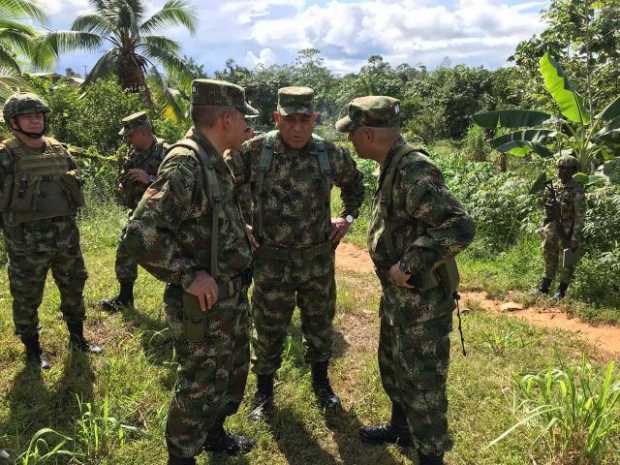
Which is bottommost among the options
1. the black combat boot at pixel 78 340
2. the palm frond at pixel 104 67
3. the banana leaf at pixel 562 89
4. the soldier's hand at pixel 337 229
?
the black combat boot at pixel 78 340

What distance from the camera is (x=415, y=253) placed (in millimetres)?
2242

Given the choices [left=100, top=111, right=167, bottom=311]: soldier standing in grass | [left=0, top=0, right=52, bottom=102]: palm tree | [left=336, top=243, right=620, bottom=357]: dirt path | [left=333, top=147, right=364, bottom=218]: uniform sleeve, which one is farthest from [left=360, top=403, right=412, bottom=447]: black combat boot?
[left=0, top=0, right=52, bottom=102]: palm tree

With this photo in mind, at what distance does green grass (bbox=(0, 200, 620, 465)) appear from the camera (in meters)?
2.89

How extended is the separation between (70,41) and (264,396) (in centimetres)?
1499

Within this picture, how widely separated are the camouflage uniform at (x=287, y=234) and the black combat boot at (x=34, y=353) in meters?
1.83

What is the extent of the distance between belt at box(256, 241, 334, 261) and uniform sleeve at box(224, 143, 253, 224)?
0.81 ft

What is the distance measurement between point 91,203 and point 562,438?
8.45 m

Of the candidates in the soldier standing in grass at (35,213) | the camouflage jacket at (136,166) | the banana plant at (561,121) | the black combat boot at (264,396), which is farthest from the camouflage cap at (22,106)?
the banana plant at (561,121)

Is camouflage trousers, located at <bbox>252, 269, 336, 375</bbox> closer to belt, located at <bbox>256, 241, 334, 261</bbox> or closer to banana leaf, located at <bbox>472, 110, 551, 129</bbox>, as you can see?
belt, located at <bbox>256, 241, 334, 261</bbox>

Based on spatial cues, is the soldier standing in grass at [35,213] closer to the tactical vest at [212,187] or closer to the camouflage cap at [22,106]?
the camouflage cap at [22,106]

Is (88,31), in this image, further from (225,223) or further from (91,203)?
(225,223)

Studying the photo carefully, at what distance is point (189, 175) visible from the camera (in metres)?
2.15

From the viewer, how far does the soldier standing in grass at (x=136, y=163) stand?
434cm

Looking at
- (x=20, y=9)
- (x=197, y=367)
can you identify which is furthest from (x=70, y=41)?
(x=197, y=367)
